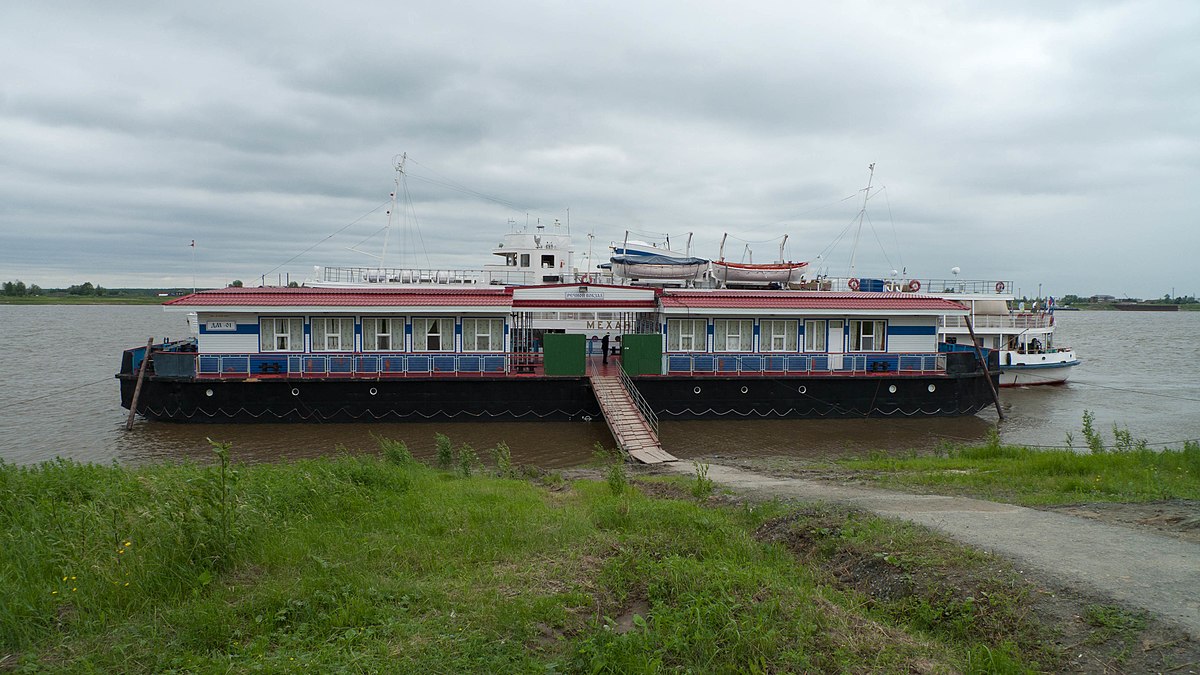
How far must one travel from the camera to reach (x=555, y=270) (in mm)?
33594

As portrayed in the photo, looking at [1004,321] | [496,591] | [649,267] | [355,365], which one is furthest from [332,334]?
[1004,321]

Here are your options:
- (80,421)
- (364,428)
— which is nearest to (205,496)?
(364,428)

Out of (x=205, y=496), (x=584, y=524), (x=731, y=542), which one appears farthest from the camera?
(x=584, y=524)

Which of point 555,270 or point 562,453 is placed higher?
point 555,270

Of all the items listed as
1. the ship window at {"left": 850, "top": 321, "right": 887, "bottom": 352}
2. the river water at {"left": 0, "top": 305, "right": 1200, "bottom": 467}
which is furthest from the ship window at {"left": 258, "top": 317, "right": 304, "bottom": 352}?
the ship window at {"left": 850, "top": 321, "right": 887, "bottom": 352}

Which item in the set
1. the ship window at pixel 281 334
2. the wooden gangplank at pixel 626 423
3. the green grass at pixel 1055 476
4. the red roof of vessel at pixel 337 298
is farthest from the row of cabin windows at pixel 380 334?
the green grass at pixel 1055 476

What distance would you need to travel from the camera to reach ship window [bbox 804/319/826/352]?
84.9ft

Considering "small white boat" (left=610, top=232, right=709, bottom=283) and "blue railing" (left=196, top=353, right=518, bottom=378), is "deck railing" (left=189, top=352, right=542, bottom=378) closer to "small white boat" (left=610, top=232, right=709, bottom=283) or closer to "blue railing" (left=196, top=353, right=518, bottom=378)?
"blue railing" (left=196, top=353, right=518, bottom=378)

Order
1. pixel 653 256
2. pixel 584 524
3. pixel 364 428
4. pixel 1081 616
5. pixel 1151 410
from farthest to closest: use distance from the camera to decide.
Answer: pixel 653 256, pixel 1151 410, pixel 364 428, pixel 584 524, pixel 1081 616

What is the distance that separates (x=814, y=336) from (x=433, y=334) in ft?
44.3

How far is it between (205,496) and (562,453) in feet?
40.0

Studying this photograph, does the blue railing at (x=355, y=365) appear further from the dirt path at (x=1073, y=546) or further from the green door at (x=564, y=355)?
the dirt path at (x=1073, y=546)

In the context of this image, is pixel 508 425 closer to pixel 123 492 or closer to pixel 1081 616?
pixel 123 492

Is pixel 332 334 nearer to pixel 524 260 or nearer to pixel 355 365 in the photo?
pixel 355 365
